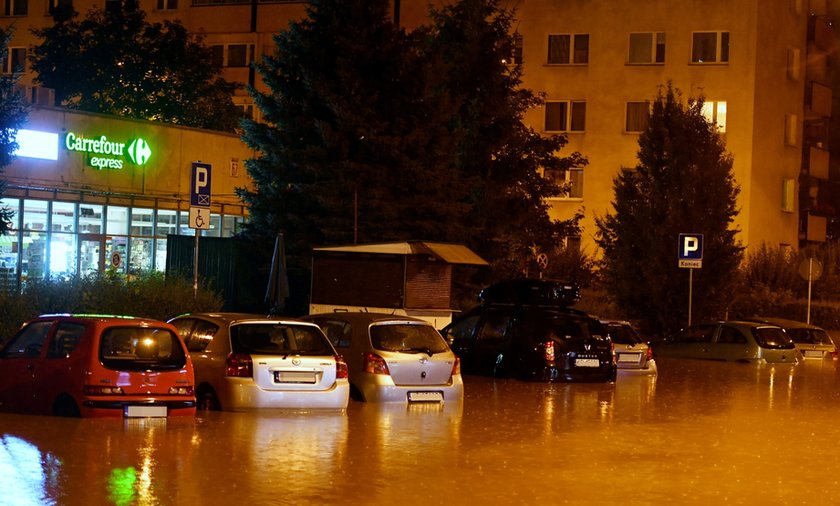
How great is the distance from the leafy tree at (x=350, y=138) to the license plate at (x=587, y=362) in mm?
7498

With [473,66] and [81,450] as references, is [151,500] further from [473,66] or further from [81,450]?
[473,66]

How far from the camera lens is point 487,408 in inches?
754

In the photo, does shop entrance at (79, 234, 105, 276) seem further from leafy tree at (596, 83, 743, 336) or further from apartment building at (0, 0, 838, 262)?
leafy tree at (596, 83, 743, 336)

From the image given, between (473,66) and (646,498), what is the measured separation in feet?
81.8

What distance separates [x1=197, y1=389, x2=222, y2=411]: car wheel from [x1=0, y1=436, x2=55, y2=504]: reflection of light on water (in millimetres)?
3167

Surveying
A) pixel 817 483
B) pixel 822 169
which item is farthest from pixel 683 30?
pixel 817 483

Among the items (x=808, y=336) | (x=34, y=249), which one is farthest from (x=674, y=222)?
(x=34, y=249)

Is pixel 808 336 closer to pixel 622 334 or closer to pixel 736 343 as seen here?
pixel 736 343

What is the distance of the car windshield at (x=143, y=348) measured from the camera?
1493 centimetres

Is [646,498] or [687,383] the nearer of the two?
[646,498]

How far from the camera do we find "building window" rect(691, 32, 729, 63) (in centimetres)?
5353

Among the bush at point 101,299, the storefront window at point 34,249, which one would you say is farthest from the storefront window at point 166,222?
the bush at point 101,299

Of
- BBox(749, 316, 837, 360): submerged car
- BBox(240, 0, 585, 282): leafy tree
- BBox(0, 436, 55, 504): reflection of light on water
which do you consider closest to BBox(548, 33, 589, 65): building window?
BBox(749, 316, 837, 360): submerged car

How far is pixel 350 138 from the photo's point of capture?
30.7 metres
